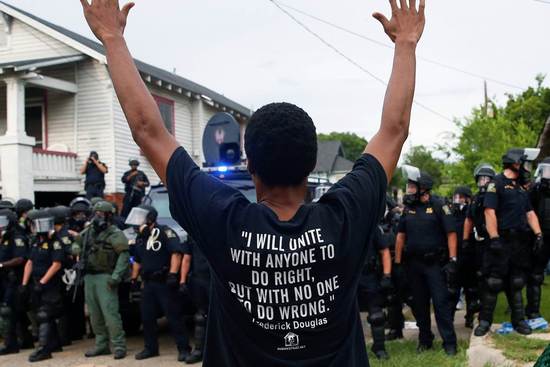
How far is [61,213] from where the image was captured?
8344 mm

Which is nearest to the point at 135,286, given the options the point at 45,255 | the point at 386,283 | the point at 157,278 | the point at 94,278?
the point at 94,278

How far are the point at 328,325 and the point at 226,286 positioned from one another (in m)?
0.30

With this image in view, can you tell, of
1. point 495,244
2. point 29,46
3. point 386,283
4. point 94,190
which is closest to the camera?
point 495,244

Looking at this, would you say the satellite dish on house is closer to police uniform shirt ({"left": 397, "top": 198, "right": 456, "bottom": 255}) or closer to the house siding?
police uniform shirt ({"left": 397, "top": 198, "right": 456, "bottom": 255})

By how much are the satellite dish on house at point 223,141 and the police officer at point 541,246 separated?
15.1 feet

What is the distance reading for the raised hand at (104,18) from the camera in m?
1.77

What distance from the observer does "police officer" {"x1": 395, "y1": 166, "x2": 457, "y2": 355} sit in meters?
6.81

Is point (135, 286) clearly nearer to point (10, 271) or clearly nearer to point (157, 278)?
point (157, 278)

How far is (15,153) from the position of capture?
572 inches

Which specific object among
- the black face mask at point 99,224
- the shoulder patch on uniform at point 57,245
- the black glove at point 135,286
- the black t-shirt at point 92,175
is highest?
the black t-shirt at point 92,175

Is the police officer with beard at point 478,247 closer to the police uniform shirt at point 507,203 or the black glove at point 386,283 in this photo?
the police uniform shirt at point 507,203

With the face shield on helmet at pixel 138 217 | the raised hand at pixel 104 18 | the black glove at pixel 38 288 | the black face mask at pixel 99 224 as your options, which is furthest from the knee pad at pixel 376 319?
the raised hand at pixel 104 18

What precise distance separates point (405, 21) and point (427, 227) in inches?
214

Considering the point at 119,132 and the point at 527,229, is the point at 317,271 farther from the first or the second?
the point at 119,132
